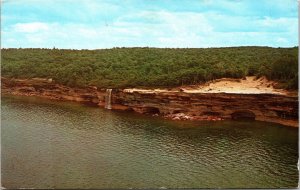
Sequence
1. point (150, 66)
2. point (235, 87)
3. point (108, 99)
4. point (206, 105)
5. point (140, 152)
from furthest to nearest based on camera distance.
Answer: point (150, 66) → point (108, 99) → point (235, 87) → point (206, 105) → point (140, 152)

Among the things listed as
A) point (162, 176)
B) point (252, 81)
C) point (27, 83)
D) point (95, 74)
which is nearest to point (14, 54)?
point (27, 83)

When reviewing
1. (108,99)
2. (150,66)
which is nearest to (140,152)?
(108,99)

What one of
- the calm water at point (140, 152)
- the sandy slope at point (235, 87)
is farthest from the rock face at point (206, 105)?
Result: the calm water at point (140, 152)

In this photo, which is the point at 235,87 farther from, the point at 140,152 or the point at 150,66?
the point at 140,152

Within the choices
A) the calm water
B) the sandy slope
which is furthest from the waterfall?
the calm water

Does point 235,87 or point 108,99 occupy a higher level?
point 235,87

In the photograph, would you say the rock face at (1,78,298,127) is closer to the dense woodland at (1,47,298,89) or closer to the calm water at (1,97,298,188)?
the calm water at (1,97,298,188)

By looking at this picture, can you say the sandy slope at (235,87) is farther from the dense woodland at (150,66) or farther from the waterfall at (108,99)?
the waterfall at (108,99)
